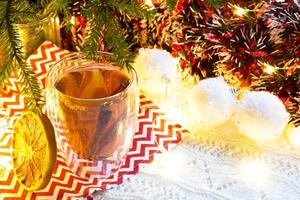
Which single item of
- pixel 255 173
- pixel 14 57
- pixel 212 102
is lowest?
pixel 255 173

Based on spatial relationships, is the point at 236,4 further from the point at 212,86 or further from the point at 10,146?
the point at 10,146

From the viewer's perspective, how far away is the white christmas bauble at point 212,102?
2.86 feet

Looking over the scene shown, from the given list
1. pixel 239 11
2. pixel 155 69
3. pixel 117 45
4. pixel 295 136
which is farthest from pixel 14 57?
pixel 295 136

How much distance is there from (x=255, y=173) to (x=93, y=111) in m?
0.30

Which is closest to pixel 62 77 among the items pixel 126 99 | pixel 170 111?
pixel 126 99

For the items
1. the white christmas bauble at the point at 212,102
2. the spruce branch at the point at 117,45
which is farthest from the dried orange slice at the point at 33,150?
the white christmas bauble at the point at 212,102

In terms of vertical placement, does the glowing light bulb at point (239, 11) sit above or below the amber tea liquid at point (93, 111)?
above

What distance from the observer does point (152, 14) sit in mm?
716

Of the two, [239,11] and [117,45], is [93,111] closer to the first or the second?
[117,45]

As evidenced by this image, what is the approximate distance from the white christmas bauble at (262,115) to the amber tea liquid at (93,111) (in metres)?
0.21

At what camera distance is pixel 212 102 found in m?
0.87

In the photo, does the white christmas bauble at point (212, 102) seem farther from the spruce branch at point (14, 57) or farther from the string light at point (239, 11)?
the spruce branch at point (14, 57)

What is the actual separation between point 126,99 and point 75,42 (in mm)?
Answer: 352

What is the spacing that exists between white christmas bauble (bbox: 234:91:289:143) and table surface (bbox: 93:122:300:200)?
4 centimetres
